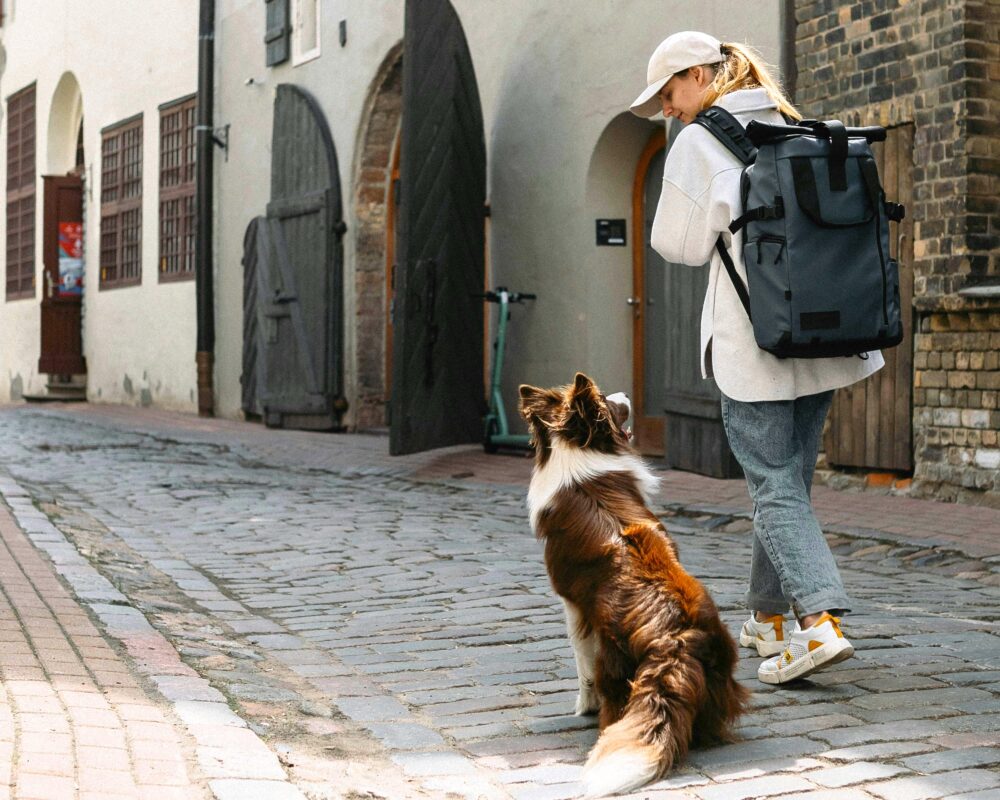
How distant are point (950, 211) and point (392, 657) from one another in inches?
206

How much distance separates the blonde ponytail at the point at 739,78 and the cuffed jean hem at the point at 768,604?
56.4 inches

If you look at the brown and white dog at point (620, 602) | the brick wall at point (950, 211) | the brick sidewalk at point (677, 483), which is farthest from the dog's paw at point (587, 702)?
the brick wall at point (950, 211)

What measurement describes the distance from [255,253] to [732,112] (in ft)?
→ 44.1

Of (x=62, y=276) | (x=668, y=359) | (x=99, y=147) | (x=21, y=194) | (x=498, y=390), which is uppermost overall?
(x=99, y=147)

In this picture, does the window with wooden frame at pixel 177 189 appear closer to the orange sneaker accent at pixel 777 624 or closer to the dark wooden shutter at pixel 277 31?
the dark wooden shutter at pixel 277 31

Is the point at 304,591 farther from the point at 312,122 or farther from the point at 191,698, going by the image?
the point at 312,122

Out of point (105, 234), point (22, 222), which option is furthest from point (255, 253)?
point (22, 222)

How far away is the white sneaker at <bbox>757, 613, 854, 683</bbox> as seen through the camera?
409 cm

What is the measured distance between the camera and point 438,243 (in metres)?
12.0

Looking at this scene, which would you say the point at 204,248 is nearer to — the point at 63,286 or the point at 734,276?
the point at 63,286

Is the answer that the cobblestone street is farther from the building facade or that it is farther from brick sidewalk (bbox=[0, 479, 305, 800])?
the building facade

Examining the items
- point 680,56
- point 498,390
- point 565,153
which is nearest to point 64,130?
point 565,153

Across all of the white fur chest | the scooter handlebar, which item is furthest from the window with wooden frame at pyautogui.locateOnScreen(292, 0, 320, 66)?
the white fur chest

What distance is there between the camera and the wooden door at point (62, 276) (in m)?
23.0
